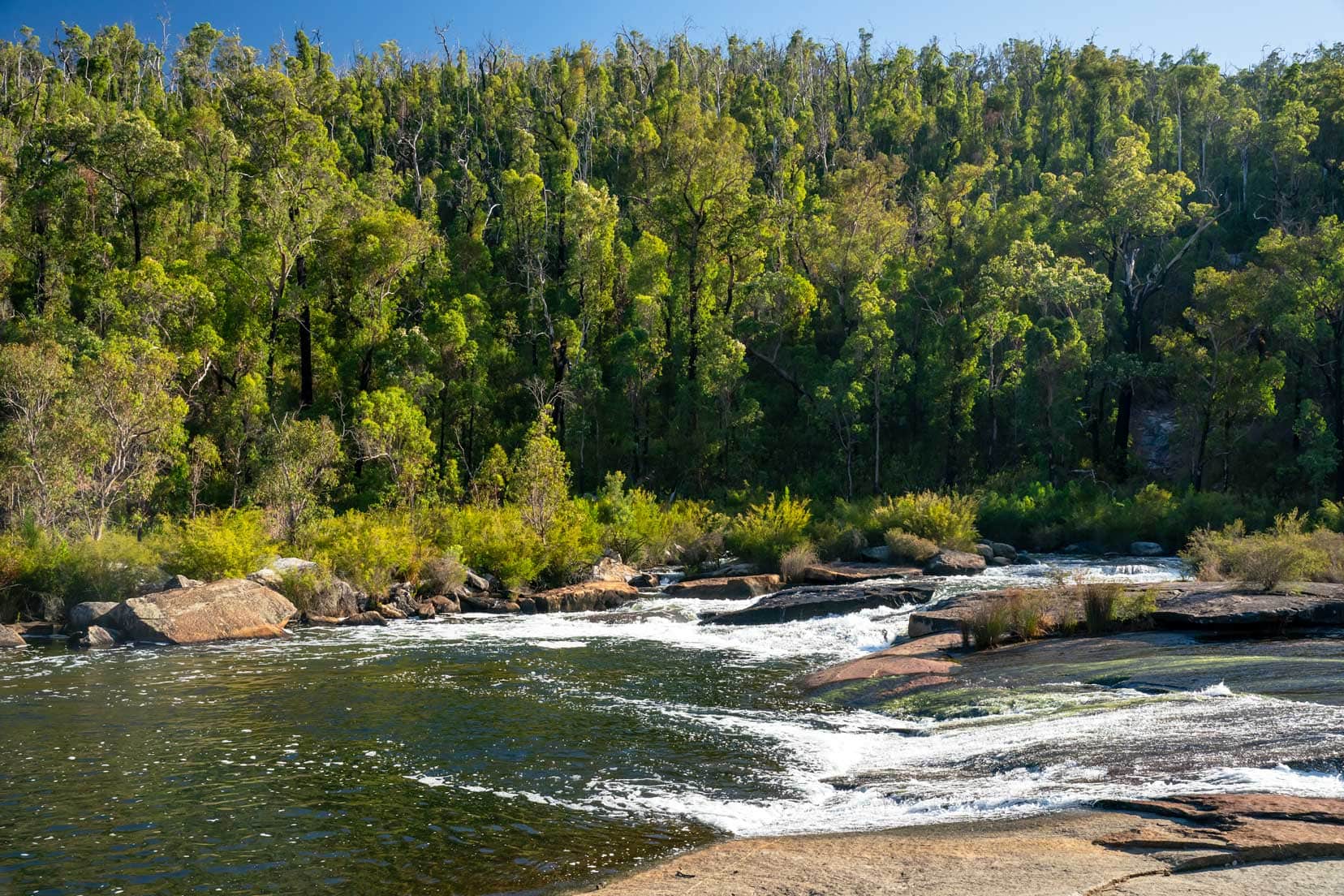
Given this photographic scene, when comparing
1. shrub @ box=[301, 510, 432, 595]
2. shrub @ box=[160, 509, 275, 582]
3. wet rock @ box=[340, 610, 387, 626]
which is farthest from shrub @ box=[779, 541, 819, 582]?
shrub @ box=[160, 509, 275, 582]

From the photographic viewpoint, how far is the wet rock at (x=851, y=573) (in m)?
31.1

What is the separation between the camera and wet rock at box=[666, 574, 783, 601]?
3041cm

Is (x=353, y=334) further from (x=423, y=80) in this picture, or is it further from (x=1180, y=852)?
(x=1180, y=852)

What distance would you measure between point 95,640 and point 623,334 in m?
31.7

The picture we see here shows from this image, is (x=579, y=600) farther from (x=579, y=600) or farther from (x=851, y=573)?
(x=851, y=573)

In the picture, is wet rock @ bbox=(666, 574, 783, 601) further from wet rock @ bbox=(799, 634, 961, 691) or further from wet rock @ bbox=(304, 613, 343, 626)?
wet rock @ bbox=(799, 634, 961, 691)

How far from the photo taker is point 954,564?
3322 cm

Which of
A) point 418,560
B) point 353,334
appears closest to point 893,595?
point 418,560

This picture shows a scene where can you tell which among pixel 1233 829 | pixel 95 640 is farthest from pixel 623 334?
pixel 1233 829

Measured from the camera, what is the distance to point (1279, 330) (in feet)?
133

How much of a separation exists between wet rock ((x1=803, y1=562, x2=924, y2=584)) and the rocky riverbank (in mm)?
21012

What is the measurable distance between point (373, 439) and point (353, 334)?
8.38 meters

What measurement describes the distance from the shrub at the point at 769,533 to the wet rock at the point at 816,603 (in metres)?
7.58

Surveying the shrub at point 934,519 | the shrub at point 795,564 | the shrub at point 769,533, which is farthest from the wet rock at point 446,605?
the shrub at point 934,519
